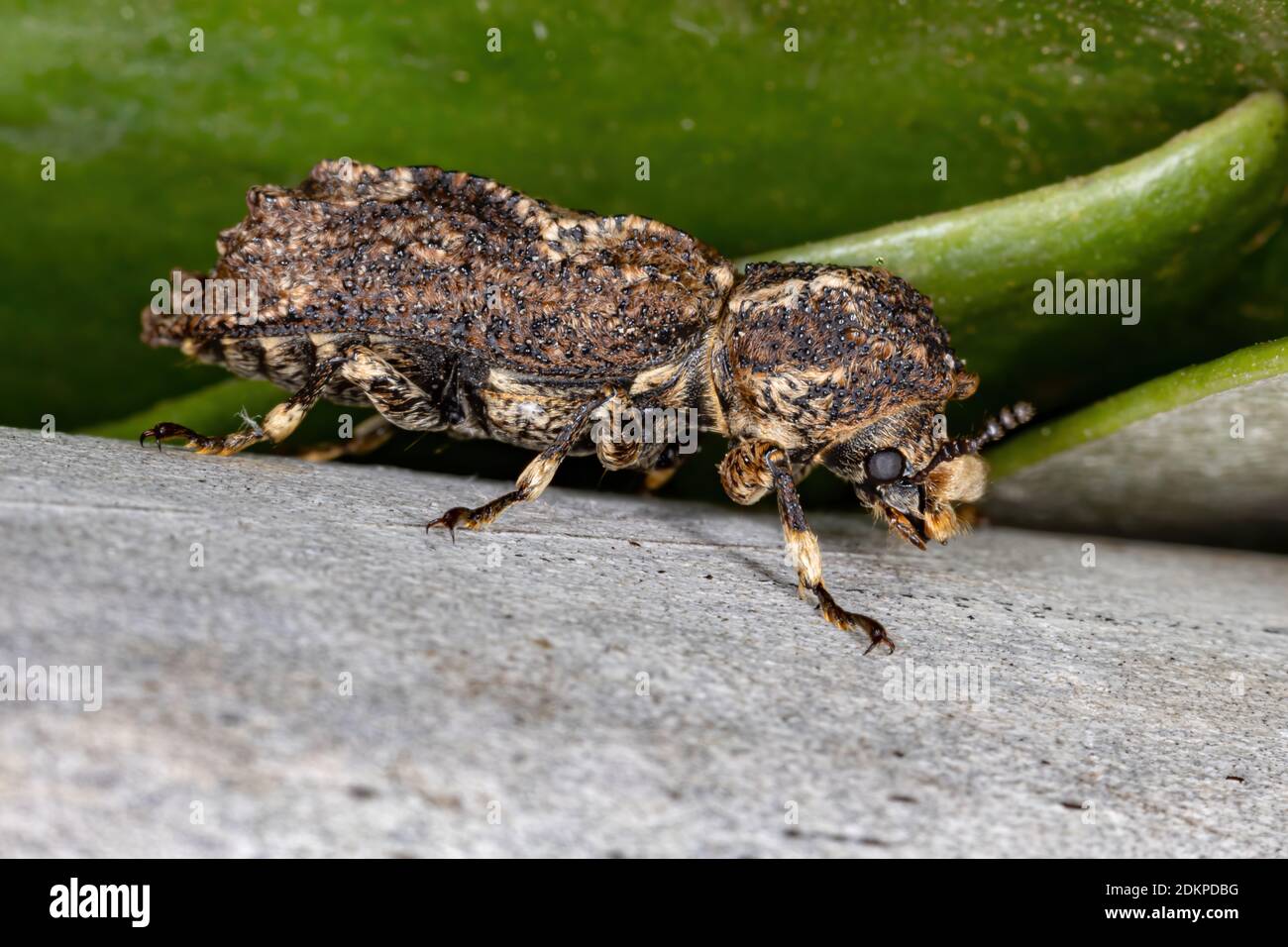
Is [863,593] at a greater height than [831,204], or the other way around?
[831,204]

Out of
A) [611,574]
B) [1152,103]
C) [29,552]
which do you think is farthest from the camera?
[1152,103]

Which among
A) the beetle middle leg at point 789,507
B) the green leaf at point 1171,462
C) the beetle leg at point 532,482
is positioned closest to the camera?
the beetle middle leg at point 789,507

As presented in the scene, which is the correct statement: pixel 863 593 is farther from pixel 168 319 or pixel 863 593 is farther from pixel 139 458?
pixel 168 319

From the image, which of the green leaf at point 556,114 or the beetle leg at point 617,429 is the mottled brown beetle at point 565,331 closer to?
the beetle leg at point 617,429

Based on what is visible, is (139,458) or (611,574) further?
(139,458)

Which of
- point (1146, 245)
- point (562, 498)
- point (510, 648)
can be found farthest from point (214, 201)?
point (1146, 245)

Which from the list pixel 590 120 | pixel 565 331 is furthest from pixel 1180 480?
pixel 590 120

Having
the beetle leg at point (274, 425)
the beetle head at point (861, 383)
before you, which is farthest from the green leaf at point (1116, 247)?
the beetle leg at point (274, 425)
